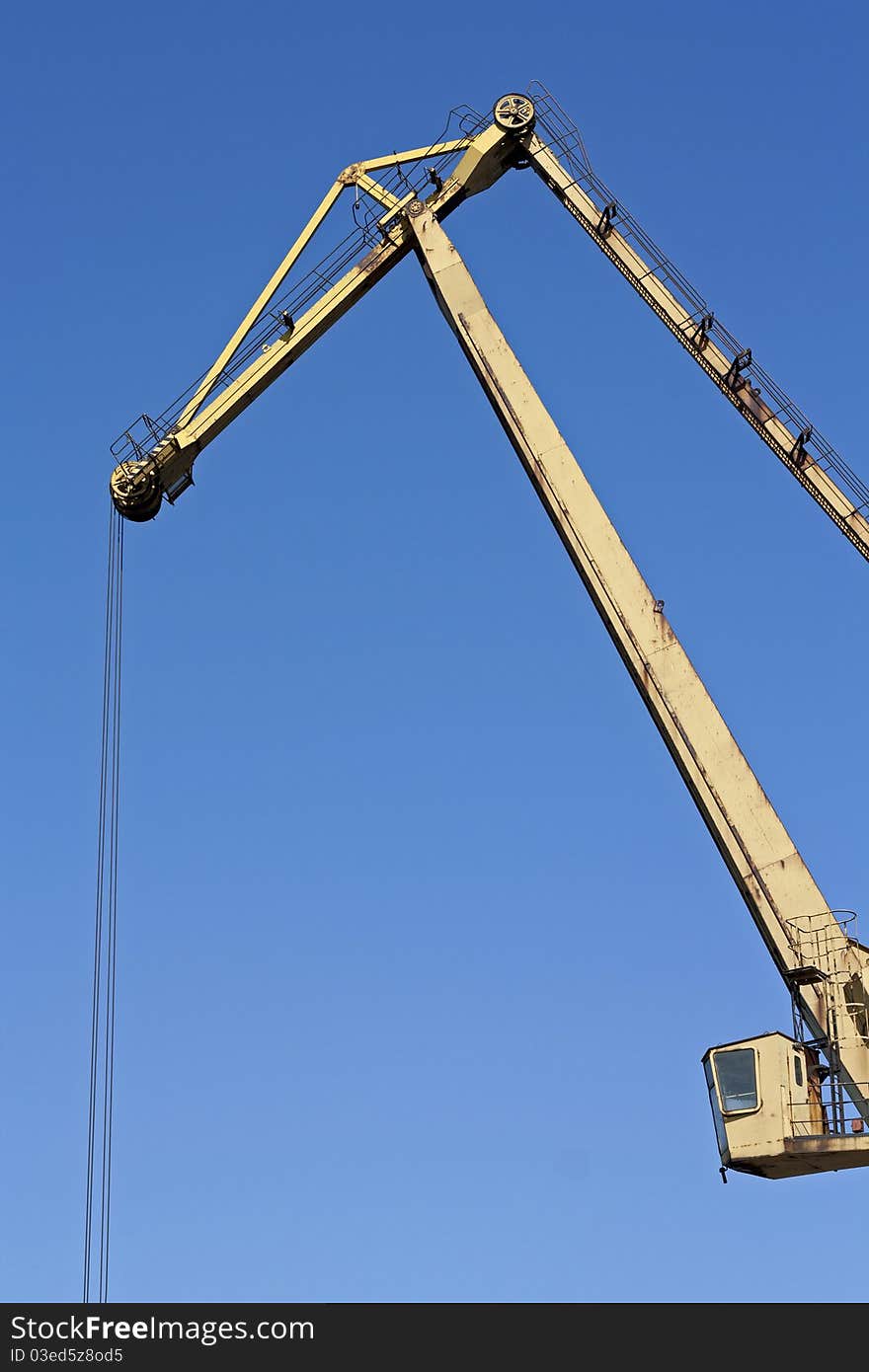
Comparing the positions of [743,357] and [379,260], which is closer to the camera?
[743,357]

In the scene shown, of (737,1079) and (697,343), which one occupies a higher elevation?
(697,343)

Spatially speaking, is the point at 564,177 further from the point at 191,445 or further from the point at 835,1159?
the point at 835,1159

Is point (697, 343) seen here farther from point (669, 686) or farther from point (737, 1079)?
point (737, 1079)

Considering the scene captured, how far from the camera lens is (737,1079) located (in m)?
20.7

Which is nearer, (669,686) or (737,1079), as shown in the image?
(737,1079)

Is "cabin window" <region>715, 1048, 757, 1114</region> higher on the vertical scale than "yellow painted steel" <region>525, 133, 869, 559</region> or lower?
lower

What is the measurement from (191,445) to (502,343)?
5.34 metres

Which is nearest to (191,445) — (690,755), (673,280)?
(673,280)

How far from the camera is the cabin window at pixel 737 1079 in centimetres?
2055

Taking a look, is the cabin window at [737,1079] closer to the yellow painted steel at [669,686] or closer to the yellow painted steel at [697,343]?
the yellow painted steel at [669,686]

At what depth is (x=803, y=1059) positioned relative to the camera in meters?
20.6

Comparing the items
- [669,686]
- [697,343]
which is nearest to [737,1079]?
[669,686]

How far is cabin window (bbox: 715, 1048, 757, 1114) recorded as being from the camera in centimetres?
2055

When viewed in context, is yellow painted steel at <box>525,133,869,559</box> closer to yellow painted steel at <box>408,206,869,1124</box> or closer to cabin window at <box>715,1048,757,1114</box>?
yellow painted steel at <box>408,206,869,1124</box>
